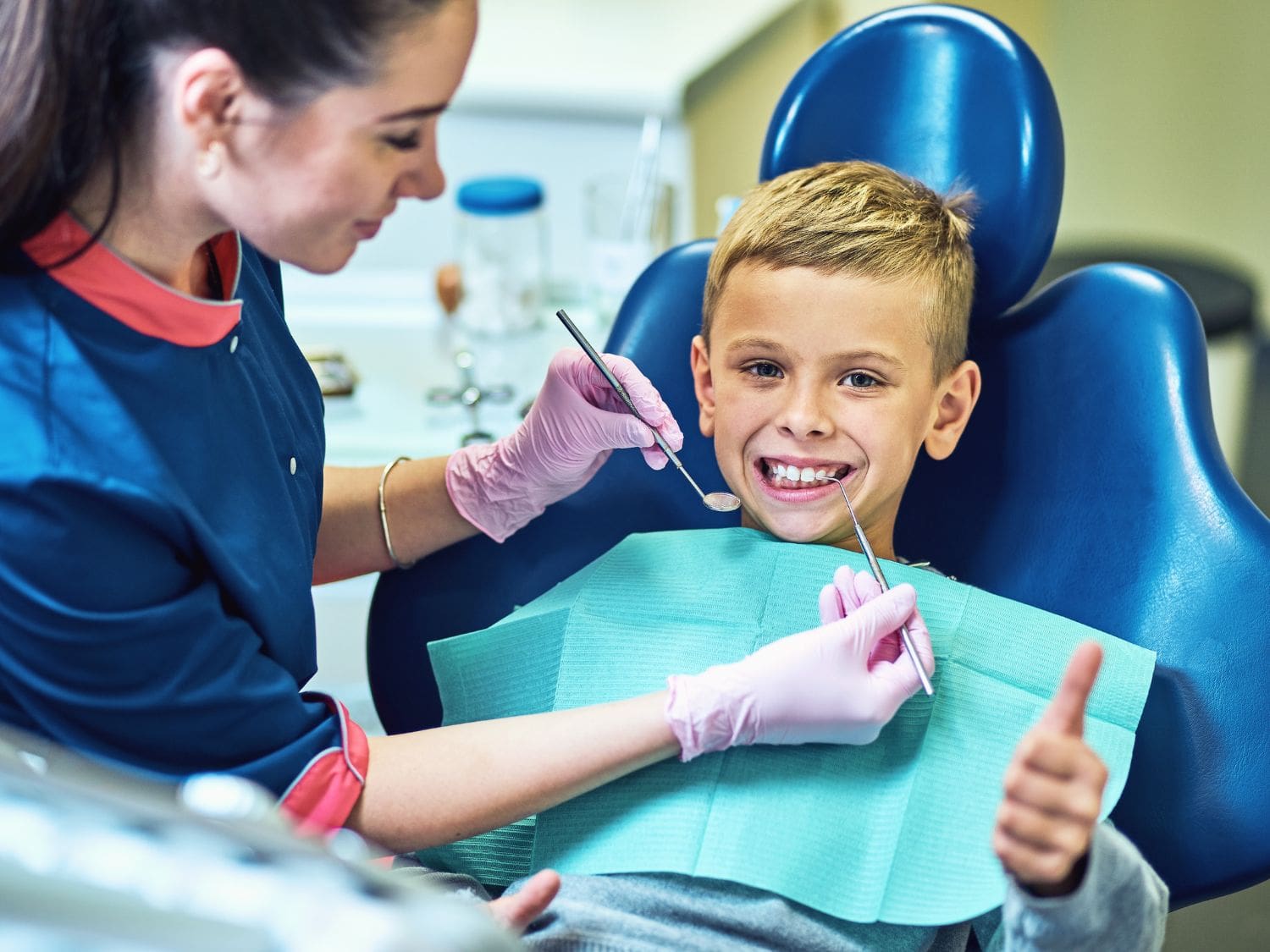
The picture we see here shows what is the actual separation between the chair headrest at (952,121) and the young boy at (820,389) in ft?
0.16

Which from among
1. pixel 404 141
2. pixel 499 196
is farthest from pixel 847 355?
pixel 499 196

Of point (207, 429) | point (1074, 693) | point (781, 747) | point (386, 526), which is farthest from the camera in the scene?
point (386, 526)

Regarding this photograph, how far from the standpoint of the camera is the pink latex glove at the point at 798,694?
1.16m

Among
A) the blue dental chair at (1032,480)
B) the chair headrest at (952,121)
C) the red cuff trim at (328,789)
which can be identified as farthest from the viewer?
the chair headrest at (952,121)

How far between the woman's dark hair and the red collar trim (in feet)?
0.07

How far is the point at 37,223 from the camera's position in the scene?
3.15 ft

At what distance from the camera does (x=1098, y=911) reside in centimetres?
95

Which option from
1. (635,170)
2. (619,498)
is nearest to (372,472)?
(619,498)

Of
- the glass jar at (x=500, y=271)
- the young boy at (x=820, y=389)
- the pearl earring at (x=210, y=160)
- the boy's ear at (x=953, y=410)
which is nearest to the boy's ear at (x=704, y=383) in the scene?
the young boy at (x=820, y=389)

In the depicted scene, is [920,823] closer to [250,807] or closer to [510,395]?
[250,807]

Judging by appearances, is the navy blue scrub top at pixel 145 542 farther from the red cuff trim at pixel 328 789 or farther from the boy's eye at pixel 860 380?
the boy's eye at pixel 860 380

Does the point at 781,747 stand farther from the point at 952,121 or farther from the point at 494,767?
the point at 952,121

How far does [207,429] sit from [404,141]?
0.93 ft

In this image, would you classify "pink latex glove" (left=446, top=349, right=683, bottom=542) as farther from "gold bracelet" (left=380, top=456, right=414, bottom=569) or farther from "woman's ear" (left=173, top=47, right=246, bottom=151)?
"woman's ear" (left=173, top=47, right=246, bottom=151)
